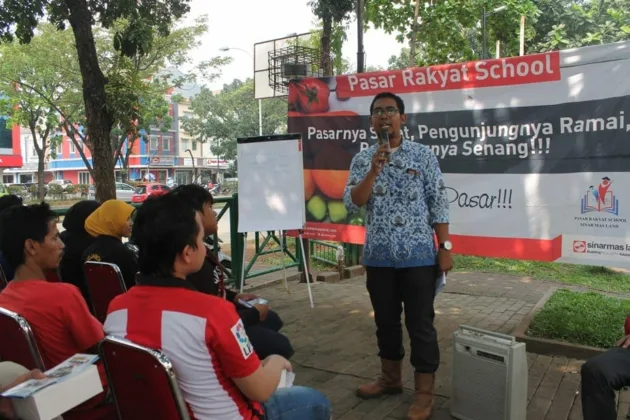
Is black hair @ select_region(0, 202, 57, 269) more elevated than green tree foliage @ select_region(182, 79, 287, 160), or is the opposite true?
green tree foliage @ select_region(182, 79, 287, 160)

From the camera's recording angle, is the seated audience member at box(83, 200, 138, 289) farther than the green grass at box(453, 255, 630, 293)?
No

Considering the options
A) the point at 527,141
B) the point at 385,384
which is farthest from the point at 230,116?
the point at 385,384

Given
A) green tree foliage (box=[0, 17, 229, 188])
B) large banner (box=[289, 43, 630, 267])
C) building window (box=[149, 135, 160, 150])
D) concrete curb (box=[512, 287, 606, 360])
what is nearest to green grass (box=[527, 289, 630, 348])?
concrete curb (box=[512, 287, 606, 360])

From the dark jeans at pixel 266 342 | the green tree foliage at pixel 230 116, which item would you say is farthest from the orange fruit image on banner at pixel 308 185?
the green tree foliage at pixel 230 116

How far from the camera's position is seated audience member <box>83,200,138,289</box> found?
3.01m

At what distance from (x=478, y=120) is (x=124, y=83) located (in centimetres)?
348

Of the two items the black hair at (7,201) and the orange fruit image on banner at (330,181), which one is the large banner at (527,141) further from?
the black hair at (7,201)

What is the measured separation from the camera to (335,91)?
202 inches

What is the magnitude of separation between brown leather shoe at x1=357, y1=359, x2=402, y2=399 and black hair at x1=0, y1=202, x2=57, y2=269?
2074mm

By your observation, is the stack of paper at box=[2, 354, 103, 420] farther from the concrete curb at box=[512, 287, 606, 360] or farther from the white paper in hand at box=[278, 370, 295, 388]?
the concrete curb at box=[512, 287, 606, 360]

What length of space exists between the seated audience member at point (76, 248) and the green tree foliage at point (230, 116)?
34.0m

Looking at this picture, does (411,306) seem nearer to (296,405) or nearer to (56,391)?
(296,405)

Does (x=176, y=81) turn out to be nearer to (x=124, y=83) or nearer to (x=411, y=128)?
(x=124, y=83)

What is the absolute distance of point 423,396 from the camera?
2.96 meters
